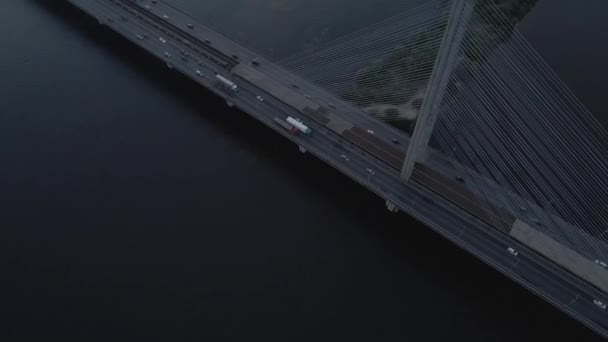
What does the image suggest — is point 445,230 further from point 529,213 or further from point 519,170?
point 519,170

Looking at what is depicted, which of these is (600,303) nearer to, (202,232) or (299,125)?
(299,125)

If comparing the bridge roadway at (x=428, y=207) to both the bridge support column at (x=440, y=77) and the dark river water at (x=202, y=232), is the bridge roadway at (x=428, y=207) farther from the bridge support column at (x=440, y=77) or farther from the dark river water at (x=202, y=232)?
the bridge support column at (x=440, y=77)

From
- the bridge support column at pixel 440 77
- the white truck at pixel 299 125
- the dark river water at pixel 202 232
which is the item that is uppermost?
the bridge support column at pixel 440 77

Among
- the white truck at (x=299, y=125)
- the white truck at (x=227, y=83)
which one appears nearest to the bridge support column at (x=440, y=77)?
the white truck at (x=299, y=125)

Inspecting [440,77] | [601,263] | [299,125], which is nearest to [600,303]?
[601,263]

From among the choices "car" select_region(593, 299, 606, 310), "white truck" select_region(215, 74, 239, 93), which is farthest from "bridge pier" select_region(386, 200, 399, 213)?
"white truck" select_region(215, 74, 239, 93)

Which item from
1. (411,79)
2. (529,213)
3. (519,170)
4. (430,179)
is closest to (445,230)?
(430,179)
